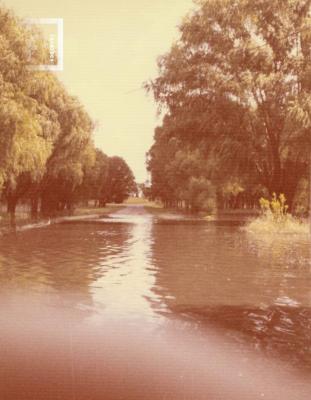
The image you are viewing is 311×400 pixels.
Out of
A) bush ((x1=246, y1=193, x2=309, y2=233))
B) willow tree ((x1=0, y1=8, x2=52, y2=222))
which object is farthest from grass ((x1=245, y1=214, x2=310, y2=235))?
willow tree ((x1=0, y1=8, x2=52, y2=222))

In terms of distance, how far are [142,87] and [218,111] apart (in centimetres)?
444

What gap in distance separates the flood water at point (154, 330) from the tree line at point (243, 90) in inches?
690

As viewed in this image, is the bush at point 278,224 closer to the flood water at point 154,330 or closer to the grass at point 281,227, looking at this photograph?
the grass at point 281,227

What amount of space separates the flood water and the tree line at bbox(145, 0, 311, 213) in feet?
57.5

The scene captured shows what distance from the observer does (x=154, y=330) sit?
25.3ft

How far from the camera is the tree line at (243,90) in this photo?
3150cm

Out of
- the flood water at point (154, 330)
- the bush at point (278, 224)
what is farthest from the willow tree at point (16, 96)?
the bush at point (278, 224)

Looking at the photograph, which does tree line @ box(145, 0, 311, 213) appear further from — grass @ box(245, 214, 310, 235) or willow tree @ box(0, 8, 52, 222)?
willow tree @ box(0, 8, 52, 222)

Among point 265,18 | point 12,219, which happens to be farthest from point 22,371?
point 12,219

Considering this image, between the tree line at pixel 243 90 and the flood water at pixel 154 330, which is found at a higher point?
the tree line at pixel 243 90

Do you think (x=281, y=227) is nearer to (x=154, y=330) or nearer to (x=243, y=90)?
(x=243, y=90)

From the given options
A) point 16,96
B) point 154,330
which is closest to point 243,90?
point 16,96

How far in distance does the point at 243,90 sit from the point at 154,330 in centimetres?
2600

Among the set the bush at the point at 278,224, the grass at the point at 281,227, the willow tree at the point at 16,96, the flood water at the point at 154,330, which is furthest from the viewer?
the bush at the point at 278,224
